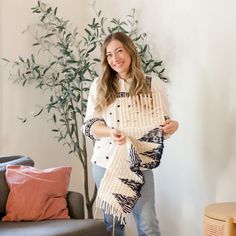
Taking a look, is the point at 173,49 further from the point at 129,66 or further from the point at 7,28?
the point at 7,28

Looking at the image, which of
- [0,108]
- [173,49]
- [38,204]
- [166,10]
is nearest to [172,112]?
[173,49]

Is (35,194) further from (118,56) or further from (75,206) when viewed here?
(118,56)

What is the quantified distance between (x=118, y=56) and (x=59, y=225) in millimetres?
957

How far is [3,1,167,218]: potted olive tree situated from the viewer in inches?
128

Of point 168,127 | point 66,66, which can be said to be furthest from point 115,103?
point 66,66

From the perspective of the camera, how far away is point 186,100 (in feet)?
9.73

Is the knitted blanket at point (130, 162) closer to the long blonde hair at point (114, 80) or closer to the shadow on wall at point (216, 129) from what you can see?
the long blonde hair at point (114, 80)

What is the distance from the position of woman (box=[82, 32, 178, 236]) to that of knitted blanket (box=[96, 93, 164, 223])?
0.22ft

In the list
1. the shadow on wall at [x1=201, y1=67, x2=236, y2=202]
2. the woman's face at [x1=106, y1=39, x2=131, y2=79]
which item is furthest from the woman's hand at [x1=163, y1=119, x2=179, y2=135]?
the shadow on wall at [x1=201, y1=67, x2=236, y2=202]

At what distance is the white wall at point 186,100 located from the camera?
8.91 feet

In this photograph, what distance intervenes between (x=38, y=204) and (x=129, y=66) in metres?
0.94

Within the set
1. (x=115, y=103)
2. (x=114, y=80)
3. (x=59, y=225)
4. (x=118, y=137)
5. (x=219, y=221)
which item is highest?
(x=114, y=80)

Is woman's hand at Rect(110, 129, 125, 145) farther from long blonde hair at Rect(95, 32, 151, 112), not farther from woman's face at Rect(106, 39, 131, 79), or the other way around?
woman's face at Rect(106, 39, 131, 79)

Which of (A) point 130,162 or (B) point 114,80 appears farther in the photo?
(B) point 114,80
